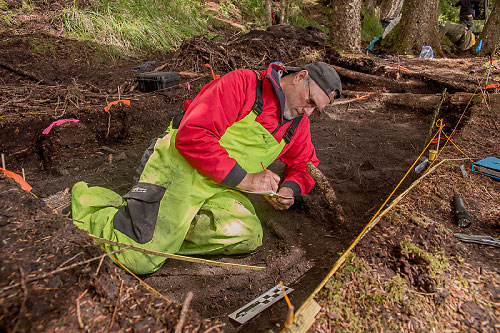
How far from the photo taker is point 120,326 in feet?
3.55

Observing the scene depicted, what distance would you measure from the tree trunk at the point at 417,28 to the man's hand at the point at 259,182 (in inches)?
299

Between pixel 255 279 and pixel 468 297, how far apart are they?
121 cm

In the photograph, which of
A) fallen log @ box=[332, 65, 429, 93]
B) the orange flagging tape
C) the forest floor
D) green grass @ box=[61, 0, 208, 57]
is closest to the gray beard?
the forest floor

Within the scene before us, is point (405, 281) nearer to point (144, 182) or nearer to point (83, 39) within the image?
point (144, 182)

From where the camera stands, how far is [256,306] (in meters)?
1.78

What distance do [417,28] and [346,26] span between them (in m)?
3.25

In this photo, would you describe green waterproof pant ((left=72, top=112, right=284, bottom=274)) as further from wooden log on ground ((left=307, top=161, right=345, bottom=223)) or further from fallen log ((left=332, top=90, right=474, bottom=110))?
fallen log ((left=332, top=90, right=474, bottom=110))

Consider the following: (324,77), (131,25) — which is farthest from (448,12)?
(324,77)

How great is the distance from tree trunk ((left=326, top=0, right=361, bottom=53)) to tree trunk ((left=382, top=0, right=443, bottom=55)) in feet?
9.21

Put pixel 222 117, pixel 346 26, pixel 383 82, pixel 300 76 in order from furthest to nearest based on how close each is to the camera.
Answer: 1. pixel 346 26
2. pixel 383 82
3. pixel 300 76
4. pixel 222 117

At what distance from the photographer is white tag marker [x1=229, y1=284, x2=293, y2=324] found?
1717 millimetres

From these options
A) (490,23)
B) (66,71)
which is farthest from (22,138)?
(490,23)

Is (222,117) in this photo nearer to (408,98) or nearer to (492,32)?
(408,98)

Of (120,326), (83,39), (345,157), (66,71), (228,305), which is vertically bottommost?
(228,305)
